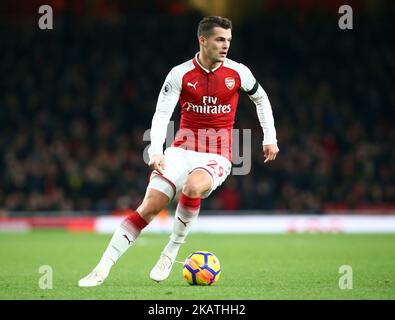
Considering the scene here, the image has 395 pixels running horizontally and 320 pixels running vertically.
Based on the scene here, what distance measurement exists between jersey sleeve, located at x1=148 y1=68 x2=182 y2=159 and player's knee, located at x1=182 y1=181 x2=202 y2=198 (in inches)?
15.0

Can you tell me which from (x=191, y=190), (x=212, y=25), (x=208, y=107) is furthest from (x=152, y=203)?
(x=212, y=25)

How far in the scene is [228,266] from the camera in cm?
988

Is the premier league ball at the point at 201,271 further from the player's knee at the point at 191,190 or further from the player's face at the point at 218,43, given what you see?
the player's face at the point at 218,43

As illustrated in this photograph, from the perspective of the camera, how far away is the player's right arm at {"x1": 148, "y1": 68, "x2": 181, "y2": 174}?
7385mm

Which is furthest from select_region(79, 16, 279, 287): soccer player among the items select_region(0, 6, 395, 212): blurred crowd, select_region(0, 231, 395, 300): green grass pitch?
select_region(0, 6, 395, 212): blurred crowd

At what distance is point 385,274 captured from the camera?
28.3ft

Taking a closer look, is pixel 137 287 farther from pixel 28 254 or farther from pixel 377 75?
pixel 377 75

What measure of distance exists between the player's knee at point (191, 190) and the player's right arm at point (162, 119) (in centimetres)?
26

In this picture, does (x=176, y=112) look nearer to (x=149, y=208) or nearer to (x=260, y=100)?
(x=260, y=100)

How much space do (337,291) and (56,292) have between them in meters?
2.32

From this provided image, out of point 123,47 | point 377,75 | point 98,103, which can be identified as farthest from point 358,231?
point 123,47

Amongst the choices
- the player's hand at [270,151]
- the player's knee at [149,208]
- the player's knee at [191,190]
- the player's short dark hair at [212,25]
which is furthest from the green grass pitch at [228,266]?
the player's short dark hair at [212,25]

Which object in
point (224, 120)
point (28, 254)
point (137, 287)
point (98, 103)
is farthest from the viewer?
point (98, 103)

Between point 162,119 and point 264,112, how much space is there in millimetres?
1067
